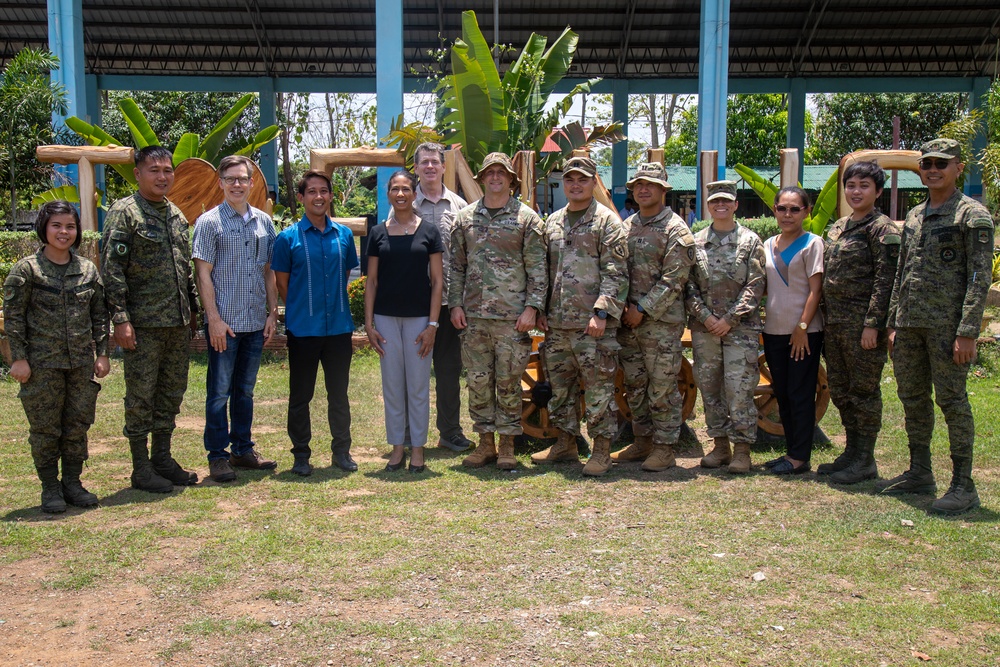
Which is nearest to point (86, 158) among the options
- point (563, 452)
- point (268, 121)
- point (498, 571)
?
point (563, 452)

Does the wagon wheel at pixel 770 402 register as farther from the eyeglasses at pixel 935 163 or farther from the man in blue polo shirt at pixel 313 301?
the man in blue polo shirt at pixel 313 301

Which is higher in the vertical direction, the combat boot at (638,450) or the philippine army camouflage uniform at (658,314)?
the philippine army camouflage uniform at (658,314)

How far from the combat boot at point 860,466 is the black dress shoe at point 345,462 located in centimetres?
304

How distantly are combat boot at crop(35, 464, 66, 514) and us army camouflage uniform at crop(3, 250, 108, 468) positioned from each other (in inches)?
1.8

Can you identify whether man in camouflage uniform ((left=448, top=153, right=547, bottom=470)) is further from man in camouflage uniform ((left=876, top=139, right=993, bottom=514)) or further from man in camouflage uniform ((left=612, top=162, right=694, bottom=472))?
man in camouflage uniform ((left=876, top=139, right=993, bottom=514))

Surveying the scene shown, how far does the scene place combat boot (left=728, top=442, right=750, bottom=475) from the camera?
18.2ft

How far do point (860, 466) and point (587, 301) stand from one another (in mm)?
1950

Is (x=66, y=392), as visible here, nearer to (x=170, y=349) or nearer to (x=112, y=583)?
(x=170, y=349)

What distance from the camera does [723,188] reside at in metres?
5.58

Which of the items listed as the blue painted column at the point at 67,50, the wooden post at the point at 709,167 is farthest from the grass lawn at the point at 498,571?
the blue painted column at the point at 67,50

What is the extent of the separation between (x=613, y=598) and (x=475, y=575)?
65 centimetres

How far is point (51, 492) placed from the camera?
4820 mm

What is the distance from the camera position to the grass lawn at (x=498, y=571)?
3277 millimetres

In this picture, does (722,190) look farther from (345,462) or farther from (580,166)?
(345,462)
